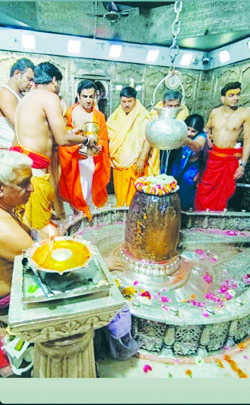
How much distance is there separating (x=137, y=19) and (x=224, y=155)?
3.15m

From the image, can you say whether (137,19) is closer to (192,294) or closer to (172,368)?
(192,294)

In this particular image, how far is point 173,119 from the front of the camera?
1.98 metres

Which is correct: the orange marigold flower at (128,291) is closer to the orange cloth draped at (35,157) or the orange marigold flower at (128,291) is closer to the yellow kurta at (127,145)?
the orange cloth draped at (35,157)

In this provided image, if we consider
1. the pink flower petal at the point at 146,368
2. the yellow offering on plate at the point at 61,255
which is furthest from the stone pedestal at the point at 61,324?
the pink flower petal at the point at 146,368

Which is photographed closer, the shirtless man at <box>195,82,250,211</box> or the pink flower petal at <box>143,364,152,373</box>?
the pink flower petal at <box>143,364,152,373</box>

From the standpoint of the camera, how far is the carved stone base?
1054 millimetres

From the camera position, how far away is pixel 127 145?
3705 millimetres

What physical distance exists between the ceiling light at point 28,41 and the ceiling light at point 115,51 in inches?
53.7

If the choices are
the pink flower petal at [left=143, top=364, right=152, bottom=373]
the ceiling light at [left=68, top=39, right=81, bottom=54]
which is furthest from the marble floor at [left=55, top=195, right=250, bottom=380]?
the ceiling light at [left=68, top=39, right=81, bottom=54]

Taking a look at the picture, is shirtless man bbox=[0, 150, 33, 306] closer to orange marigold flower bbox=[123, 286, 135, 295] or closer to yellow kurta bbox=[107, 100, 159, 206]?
orange marigold flower bbox=[123, 286, 135, 295]

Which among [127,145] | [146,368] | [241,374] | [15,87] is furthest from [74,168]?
[241,374]

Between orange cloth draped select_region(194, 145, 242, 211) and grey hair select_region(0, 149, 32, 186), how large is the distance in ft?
9.99

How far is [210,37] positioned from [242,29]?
2.17ft

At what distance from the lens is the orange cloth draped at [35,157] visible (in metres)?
2.27
